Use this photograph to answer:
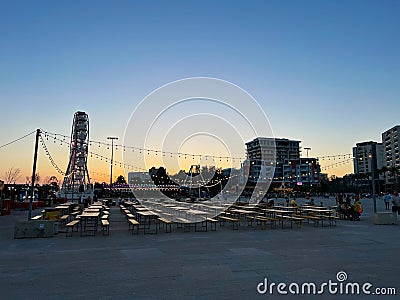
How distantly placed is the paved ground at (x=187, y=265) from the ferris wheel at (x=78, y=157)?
51.0 meters

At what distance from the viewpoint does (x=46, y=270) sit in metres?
7.17

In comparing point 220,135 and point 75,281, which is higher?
point 220,135

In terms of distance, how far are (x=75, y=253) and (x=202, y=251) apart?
339 cm

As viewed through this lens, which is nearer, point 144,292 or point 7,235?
point 144,292

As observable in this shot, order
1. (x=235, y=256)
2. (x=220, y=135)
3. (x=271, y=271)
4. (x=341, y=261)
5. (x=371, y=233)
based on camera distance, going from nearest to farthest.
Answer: (x=271, y=271) → (x=341, y=261) → (x=235, y=256) → (x=371, y=233) → (x=220, y=135)

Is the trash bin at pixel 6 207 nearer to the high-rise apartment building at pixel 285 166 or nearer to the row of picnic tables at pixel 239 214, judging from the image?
the row of picnic tables at pixel 239 214

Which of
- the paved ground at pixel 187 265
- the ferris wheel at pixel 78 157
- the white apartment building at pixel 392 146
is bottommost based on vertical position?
the paved ground at pixel 187 265

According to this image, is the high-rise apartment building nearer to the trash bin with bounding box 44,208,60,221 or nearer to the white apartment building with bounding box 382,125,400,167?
the white apartment building with bounding box 382,125,400,167

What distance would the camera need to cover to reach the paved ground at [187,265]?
5637mm

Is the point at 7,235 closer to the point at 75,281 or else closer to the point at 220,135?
the point at 75,281

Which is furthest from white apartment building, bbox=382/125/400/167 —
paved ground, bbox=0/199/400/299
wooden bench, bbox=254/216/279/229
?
paved ground, bbox=0/199/400/299

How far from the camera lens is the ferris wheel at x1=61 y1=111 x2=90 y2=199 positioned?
60344mm

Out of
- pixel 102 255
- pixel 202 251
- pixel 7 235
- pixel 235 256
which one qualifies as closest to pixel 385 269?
pixel 235 256

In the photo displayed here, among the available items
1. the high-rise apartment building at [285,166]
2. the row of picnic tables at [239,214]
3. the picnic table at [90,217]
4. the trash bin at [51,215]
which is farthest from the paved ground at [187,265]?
the high-rise apartment building at [285,166]
